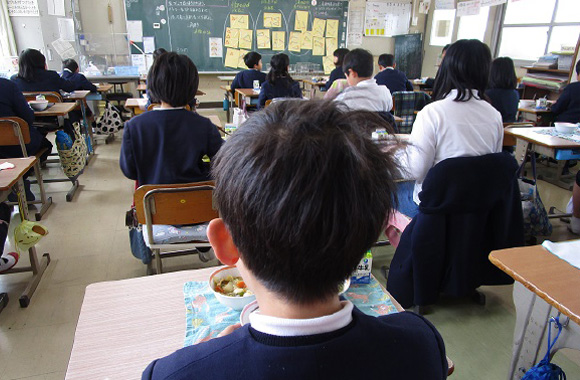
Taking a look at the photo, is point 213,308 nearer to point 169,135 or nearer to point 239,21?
point 169,135

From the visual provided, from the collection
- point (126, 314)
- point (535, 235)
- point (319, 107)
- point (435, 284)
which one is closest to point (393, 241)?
point (435, 284)

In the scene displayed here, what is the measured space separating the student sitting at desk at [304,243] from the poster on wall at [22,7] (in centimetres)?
695

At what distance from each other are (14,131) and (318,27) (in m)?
5.90

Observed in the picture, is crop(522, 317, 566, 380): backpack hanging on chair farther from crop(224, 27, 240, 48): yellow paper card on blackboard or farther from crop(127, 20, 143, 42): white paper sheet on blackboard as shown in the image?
crop(127, 20, 143, 42): white paper sheet on blackboard

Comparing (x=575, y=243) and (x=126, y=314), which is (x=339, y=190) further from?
(x=575, y=243)

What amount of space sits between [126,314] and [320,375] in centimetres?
62

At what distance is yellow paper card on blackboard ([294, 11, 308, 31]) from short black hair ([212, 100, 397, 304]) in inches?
292

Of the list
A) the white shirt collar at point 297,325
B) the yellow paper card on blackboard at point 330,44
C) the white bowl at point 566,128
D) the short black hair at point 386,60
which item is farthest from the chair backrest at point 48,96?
the yellow paper card on blackboard at point 330,44

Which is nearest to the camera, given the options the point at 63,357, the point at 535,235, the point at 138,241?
the point at 63,357

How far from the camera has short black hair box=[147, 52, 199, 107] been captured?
1903 mm

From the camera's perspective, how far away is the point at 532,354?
48.3 inches

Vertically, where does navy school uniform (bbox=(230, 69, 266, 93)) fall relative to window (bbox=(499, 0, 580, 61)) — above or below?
below

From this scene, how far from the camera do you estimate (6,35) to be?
571 centimetres

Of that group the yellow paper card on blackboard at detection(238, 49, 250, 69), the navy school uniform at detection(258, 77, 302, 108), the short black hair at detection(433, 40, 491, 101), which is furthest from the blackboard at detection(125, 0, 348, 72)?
the short black hair at detection(433, 40, 491, 101)
